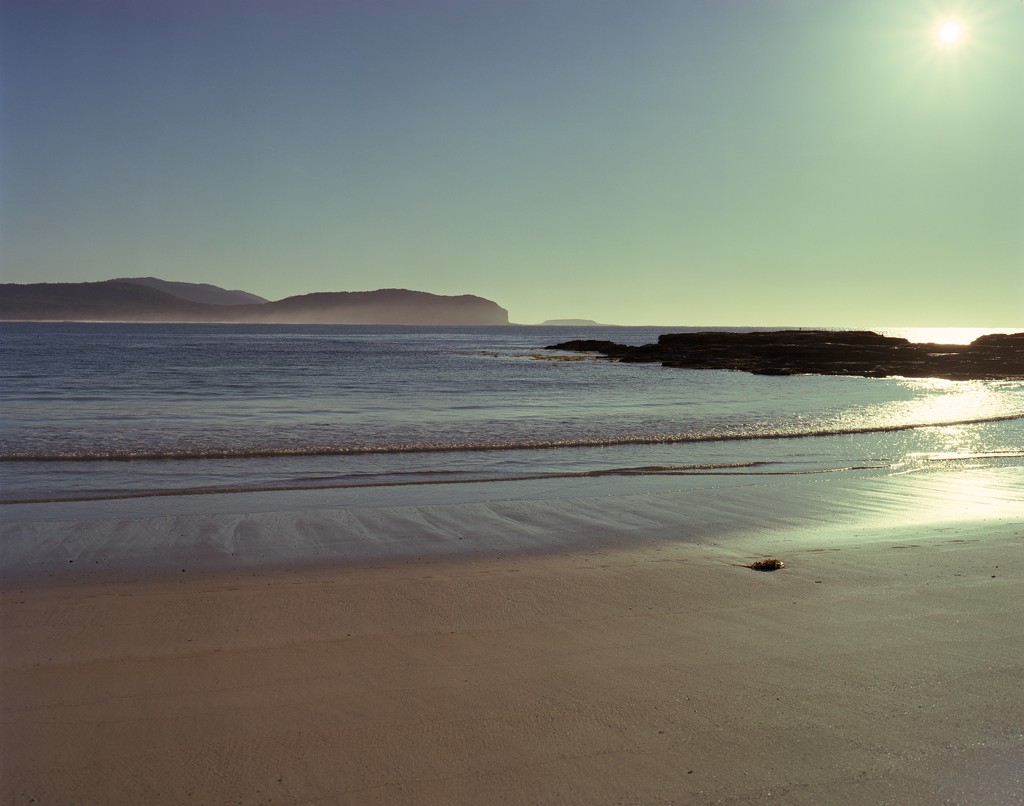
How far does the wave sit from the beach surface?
19.2 feet

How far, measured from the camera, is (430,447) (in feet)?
54.5

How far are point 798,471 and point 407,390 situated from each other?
70.9 ft

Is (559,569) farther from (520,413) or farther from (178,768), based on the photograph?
(520,413)

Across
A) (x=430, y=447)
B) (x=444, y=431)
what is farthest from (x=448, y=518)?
(x=444, y=431)

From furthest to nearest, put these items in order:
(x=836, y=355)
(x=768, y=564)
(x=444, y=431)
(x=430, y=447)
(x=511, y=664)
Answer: (x=836, y=355), (x=444, y=431), (x=430, y=447), (x=768, y=564), (x=511, y=664)

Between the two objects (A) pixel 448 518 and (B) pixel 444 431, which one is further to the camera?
(B) pixel 444 431

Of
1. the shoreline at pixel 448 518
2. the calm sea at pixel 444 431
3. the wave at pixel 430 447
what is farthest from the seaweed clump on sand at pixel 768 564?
the wave at pixel 430 447

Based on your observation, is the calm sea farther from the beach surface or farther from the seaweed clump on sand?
the seaweed clump on sand

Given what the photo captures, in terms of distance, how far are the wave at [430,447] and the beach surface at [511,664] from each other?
586 centimetres

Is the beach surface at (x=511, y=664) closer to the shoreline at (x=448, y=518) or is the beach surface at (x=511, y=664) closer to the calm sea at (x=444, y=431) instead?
the shoreline at (x=448, y=518)

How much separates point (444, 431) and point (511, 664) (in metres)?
14.8

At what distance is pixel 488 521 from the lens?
9.73 meters

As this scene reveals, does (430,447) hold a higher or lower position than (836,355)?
lower

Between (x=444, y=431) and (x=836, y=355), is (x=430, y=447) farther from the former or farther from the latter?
(x=836, y=355)
